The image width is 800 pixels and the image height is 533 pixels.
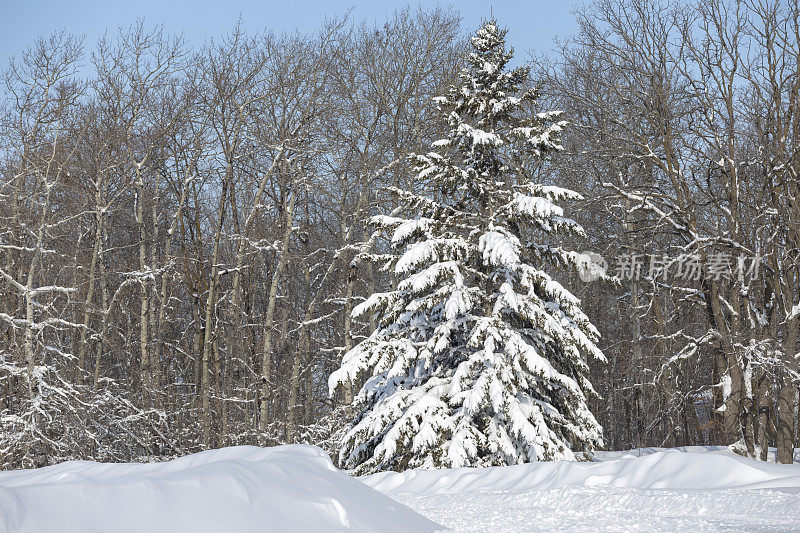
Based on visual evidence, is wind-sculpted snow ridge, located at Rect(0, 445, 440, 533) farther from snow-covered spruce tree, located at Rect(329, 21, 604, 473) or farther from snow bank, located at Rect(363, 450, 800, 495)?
snow-covered spruce tree, located at Rect(329, 21, 604, 473)

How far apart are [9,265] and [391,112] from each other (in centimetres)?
1065

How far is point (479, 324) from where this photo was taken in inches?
440

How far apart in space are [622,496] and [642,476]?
2.98ft

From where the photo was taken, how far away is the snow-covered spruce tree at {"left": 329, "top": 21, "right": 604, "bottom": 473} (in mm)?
10977

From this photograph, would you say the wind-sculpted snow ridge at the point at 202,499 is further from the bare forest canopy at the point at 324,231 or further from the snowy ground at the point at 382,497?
the bare forest canopy at the point at 324,231

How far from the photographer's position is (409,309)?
38.7ft

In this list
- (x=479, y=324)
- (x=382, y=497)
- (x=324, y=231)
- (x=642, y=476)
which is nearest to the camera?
(x=382, y=497)

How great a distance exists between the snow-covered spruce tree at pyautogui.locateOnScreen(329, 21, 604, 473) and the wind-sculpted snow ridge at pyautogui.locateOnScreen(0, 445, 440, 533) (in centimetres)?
648

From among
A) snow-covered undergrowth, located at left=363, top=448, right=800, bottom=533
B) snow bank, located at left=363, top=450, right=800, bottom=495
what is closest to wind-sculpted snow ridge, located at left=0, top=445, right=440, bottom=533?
snow-covered undergrowth, located at left=363, top=448, right=800, bottom=533

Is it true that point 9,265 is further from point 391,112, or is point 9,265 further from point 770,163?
point 770,163

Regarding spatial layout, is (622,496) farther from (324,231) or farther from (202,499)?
(324,231)

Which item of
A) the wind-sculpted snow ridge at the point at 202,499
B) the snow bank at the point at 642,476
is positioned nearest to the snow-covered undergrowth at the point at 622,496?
the snow bank at the point at 642,476

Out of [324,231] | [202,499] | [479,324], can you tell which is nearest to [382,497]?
[202,499]

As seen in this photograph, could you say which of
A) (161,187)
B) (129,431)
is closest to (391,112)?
(161,187)
